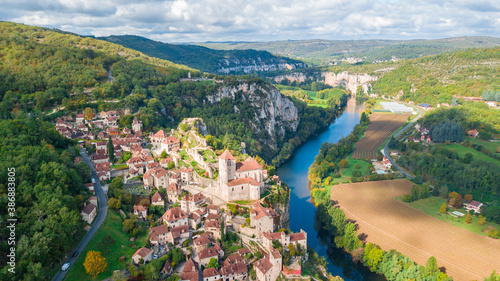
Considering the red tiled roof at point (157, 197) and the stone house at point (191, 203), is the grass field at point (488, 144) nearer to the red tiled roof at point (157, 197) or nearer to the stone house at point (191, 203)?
the stone house at point (191, 203)

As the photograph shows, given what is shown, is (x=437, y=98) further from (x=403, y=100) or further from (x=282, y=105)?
(x=282, y=105)

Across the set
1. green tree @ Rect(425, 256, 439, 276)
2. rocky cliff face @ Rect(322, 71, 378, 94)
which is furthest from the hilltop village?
rocky cliff face @ Rect(322, 71, 378, 94)

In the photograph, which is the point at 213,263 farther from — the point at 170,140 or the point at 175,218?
the point at 170,140

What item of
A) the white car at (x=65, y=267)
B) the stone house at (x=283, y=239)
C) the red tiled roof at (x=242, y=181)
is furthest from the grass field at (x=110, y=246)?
the stone house at (x=283, y=239)

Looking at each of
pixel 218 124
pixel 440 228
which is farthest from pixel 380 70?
pixel 440 228

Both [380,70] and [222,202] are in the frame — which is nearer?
[222,202]

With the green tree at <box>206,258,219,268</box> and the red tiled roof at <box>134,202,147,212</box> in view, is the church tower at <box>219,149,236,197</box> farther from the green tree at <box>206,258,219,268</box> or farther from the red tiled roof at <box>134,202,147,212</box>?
the green tree at <box>206,258,219,268</box>
